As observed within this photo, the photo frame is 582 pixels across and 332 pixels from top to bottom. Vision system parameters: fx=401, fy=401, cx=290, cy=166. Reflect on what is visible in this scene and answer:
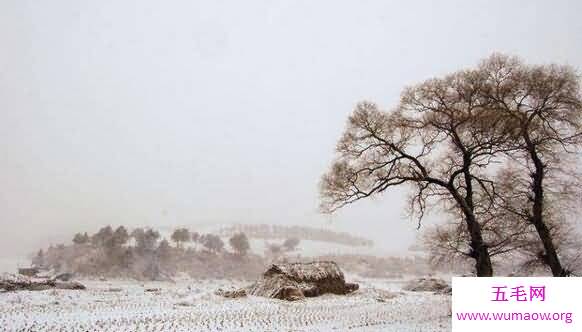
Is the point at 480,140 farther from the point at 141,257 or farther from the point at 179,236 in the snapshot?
the point at 179,236

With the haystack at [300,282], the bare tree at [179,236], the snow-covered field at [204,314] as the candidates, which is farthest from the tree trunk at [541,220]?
the bare tree at [179,236]

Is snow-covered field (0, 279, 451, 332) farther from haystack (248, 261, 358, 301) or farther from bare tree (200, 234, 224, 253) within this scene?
bare tree (200, 234, 224, 253)

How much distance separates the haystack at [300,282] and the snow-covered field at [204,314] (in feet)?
5.34

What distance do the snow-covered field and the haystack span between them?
1.63 metres

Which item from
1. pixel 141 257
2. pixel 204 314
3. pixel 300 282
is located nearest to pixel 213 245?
pixel 141 257

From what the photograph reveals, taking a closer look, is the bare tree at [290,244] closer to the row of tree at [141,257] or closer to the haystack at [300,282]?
the row of tree at [141,257]

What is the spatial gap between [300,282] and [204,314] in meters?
12.7

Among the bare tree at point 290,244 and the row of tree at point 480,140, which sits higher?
the row of tree at point 480,140

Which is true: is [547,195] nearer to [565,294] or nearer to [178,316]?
[565,294]

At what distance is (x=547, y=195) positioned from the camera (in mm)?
24312

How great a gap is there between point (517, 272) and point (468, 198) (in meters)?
8.34

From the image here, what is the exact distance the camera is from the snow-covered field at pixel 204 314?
1678 cm

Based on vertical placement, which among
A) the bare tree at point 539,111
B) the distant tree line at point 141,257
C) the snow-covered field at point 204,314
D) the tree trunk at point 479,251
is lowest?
the distant tree line at point 141,257

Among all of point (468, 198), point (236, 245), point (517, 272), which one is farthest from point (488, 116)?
point (236, 245)
